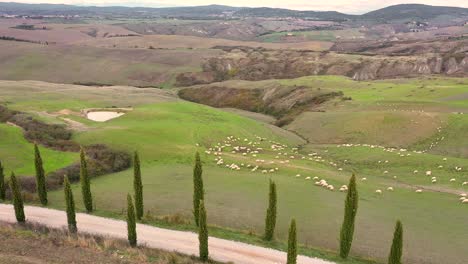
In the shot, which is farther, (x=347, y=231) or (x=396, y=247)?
(x=347, y=231)

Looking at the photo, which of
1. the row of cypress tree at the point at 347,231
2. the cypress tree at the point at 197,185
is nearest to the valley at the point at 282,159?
the row of cypress tree at the point at 347,231

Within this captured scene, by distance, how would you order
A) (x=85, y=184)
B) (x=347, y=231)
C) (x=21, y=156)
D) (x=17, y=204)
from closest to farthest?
(x=347, y=231) → (x=17, y=204) → (x=85, y=184) → (x=21, y=156)

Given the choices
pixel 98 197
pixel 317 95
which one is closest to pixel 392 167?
pixel 98 197

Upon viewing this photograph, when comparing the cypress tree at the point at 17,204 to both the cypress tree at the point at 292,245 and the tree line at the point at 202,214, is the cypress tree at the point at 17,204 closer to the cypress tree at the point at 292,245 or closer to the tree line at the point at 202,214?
the tree line at the point at 202,214

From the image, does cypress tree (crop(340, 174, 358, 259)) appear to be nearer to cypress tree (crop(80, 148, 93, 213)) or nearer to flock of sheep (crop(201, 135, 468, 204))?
flock of sheep (crop(201, 135, 468, 204))

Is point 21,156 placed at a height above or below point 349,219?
below

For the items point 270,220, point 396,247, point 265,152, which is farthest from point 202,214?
point 265,152

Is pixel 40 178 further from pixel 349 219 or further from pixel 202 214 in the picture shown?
pixel 349 219
